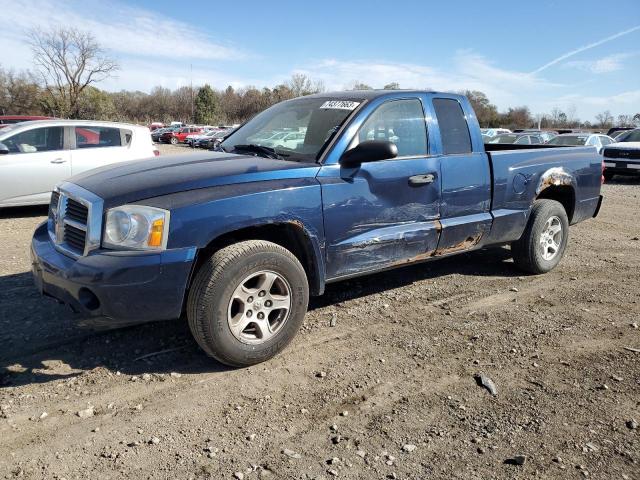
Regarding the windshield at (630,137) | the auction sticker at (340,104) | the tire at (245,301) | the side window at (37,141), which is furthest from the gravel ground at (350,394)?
the windshield at (630,137)

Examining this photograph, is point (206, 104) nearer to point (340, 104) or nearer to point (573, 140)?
point (573, 140)

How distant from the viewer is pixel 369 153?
369cm

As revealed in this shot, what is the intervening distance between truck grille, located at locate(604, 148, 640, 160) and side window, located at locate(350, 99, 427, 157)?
47.3 ft

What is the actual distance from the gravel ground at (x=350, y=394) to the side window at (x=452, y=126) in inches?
55.1

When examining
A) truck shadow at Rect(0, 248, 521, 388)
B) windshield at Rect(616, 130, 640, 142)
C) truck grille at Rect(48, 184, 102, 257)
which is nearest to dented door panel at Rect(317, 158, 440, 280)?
truck shadow at Rect(0, 248, 521, 388)

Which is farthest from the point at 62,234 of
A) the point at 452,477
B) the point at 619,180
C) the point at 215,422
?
the point at 619,180

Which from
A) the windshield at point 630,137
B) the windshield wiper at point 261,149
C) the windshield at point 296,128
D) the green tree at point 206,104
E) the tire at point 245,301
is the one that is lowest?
the tire at point 245,301

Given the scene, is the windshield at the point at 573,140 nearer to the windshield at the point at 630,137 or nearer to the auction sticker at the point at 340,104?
the windshield at the point at 630,137

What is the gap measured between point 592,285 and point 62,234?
16.1ft

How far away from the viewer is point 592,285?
17.3 ft

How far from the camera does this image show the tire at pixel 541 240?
5.34 m

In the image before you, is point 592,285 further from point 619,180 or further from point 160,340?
point 619,180

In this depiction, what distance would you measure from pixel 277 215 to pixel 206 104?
3231 inches

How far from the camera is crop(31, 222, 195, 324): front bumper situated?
2.98 meters
